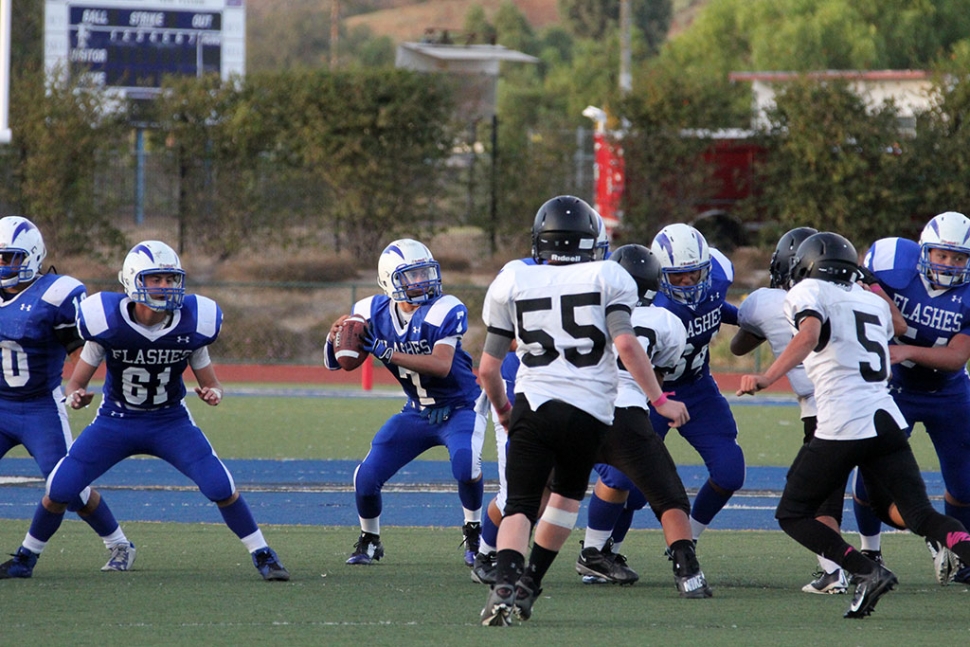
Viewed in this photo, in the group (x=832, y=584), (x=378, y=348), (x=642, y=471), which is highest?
(x=378, y=348)

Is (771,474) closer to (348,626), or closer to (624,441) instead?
(624,441)

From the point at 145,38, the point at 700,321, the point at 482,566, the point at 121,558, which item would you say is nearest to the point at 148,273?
the point at 121,558

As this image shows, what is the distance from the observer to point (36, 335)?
6203 millimetres

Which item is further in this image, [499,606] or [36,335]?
[36,335]

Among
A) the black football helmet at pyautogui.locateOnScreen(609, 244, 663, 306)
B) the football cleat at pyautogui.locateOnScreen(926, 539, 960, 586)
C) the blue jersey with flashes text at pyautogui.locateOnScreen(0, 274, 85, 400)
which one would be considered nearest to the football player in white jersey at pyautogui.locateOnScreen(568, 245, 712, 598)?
the black football helmet at pyautogui.locateOnScreen(609, 244, 663, 306)

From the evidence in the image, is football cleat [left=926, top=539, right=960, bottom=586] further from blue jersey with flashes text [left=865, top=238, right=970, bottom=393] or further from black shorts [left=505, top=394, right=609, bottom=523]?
black shorts [left=505, top=394, right=609, bottom=523]

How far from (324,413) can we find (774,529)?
694 cm

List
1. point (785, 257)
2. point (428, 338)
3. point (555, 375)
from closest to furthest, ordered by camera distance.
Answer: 1. point (555, 375)
2. point (785, 257)
3. point (428, 338)

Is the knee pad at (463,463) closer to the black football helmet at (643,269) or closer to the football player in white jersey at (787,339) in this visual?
the black football helmet at (643,269)

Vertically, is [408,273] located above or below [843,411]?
above

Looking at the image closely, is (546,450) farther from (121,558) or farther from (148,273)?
(121,558)

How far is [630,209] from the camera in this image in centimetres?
2117

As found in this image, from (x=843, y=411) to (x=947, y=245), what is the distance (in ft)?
4.22

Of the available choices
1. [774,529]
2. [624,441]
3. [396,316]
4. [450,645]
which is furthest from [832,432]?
[774,529]
